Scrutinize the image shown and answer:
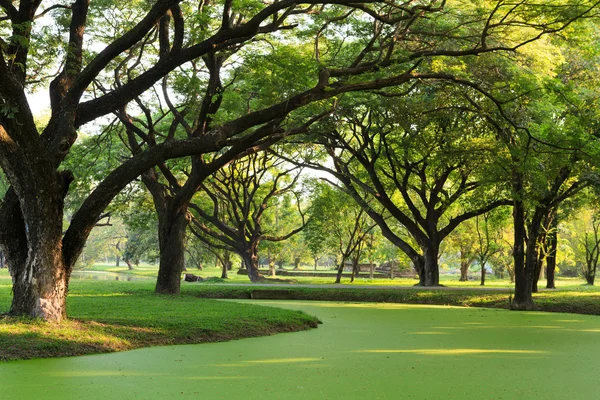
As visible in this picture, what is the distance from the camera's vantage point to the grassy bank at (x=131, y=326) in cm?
587

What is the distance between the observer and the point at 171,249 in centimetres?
1309

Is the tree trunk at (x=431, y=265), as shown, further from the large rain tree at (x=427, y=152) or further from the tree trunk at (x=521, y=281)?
the tree trunk at (x=521, y=281)

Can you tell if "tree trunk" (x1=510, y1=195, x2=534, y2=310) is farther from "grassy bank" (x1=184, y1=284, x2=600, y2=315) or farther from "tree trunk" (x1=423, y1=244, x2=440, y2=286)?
"tree trunk" (x1=423, y1=244, x2=440, y2=286)

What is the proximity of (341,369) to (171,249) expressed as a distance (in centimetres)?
821

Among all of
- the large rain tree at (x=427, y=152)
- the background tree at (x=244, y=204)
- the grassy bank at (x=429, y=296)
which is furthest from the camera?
the background tree at (x=244, y=204)

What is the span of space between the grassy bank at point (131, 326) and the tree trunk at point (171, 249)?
250 centimetres

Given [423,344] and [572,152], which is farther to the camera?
[572,152]

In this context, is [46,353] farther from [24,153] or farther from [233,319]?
Result: [233,319]

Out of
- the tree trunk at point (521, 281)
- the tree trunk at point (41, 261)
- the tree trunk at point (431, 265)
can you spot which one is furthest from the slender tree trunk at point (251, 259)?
A: the tree trunk at point (41, 261)

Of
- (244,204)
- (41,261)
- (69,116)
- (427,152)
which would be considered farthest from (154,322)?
(244,204)

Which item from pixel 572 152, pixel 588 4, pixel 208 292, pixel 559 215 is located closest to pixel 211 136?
pixel 588 4

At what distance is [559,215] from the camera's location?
57.3ft

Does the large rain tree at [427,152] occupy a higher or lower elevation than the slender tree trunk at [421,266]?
higher

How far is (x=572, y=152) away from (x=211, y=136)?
5.94 m
